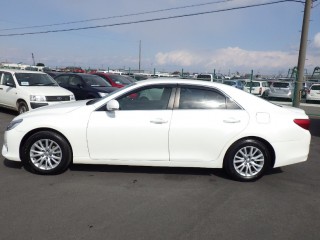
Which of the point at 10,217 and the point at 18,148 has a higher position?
the point at 18,148

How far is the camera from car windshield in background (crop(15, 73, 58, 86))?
10643mm

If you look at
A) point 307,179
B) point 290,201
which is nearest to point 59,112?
point 290,201

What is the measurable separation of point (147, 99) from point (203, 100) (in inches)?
33.1

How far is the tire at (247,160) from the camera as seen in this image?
4973mm

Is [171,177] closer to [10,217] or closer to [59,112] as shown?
[59,112]

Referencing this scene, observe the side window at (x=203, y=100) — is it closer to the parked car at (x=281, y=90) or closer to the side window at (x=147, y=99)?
the side window at (x=147, y=99)

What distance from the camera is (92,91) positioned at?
1163cm

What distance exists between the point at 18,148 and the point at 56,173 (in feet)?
2.23

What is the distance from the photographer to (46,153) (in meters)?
5.03

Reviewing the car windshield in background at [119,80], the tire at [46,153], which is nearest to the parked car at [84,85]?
the car windshield in background at [119,80]

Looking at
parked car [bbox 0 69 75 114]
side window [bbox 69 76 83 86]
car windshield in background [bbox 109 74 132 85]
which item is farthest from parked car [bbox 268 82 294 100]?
parked car [bbox 0 69 75 114]

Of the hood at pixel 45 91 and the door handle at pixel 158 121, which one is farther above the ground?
the door handle at pixel 158 121

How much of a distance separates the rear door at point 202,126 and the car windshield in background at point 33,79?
7250 mm

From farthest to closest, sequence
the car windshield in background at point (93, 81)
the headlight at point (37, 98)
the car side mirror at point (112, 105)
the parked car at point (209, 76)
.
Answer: the parked car at point (209, 76) → the car windshield in background at point (93, 81) → the headlight at point (37, 98) → the car side mirror at point (112, 105)
